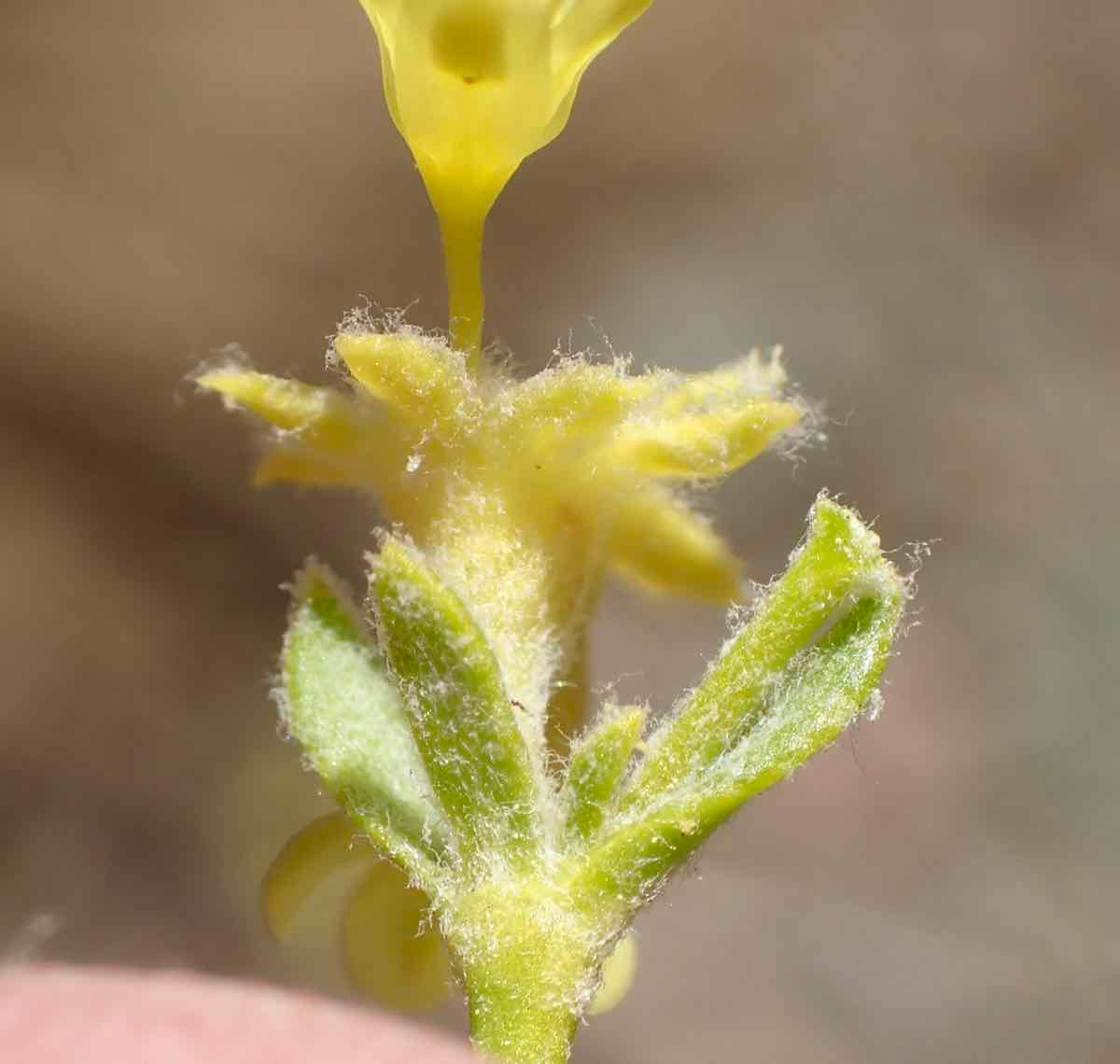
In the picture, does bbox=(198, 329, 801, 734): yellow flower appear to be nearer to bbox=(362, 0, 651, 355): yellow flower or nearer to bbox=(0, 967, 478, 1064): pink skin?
bbox=(362, 0, 651, 355): yellow flower

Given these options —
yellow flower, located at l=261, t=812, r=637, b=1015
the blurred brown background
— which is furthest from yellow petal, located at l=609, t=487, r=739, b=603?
the blurred brown background

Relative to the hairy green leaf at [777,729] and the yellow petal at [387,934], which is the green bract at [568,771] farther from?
the yellow petal at [387,934]

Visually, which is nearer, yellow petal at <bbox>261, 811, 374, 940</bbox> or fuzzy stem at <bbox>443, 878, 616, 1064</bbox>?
fuzzy stem at <bbox>443, 878, 616, 1064</bbox>

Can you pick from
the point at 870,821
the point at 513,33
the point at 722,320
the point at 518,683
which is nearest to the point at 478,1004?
the point at 518,683

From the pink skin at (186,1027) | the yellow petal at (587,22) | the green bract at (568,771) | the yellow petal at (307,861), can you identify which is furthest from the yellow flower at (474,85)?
the pink skin at (186,1027)

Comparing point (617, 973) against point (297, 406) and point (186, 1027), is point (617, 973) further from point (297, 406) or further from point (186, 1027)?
point (297, 406)

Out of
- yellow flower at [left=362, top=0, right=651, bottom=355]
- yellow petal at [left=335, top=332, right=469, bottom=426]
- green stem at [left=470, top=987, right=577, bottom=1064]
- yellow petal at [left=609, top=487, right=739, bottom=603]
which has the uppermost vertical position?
yellow flower at [left=362, top=0, right=651, bottom=355]
